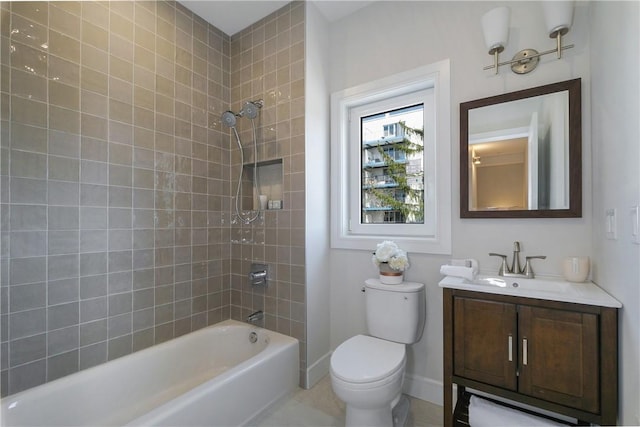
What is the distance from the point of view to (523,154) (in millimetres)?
1579

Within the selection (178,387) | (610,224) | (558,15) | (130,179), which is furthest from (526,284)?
(130,179)

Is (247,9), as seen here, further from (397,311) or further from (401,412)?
(401,412)

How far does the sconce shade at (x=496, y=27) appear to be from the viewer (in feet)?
4.97

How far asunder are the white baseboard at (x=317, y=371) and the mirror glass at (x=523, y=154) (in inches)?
57.3

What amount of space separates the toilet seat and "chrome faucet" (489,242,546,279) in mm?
710

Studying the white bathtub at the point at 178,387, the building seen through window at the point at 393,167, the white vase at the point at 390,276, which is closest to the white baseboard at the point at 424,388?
the white vase at the point at 390,276

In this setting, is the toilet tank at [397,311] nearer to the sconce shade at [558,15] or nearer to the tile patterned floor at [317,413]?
the tile patterned floor at [317,413]

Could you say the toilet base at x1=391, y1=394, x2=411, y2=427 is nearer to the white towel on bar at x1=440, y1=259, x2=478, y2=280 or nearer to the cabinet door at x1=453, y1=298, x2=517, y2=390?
the cabinet door at x1=453, y1=298, x2=517, y2=390

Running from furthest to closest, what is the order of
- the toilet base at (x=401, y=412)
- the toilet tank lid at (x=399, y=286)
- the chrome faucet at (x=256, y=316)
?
1. the chrome faucet at (x=256, y=316)
2. the toilet tank lid at (x=399, y=286)
3. the toilet base at (x=401, y=412)

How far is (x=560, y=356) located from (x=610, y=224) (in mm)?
569

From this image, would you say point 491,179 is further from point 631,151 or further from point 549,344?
point 549,344

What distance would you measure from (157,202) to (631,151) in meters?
2.36

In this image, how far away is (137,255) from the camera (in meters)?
Answer: 1.83

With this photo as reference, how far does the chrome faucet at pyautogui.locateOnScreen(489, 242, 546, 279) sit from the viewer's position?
4.93 ft
